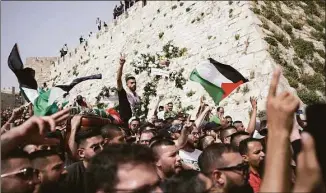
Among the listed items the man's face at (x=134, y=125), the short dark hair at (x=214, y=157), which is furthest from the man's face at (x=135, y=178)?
the man's face at (x=134, y=125)

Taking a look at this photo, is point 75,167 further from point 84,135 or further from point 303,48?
point 303,48

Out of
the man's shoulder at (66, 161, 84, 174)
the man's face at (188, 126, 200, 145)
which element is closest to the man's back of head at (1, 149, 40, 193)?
the man's shoulder at (66, 161, 84, 174)

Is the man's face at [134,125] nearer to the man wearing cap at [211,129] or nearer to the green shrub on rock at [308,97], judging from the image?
the man wearing cap at [211,129]

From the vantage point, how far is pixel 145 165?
92.7 inches

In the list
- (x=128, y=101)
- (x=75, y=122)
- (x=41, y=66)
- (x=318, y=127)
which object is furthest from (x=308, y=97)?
(x=41, y=66)

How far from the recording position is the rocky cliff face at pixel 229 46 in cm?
1507

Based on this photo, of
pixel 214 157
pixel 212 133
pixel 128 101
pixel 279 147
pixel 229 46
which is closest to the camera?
pixel 279 147

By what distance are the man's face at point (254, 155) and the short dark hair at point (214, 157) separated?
3.04 feet

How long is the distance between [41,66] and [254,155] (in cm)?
5350

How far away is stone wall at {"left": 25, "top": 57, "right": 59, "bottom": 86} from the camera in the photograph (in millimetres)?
52091

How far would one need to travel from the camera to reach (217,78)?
7.11m

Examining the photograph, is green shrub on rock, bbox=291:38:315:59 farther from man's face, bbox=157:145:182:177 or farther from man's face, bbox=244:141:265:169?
man's face, bbox=157:145:182:177

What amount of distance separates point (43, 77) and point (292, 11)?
3959 centimetres

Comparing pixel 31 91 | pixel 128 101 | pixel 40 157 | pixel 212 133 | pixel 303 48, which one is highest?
pixel 303 48
